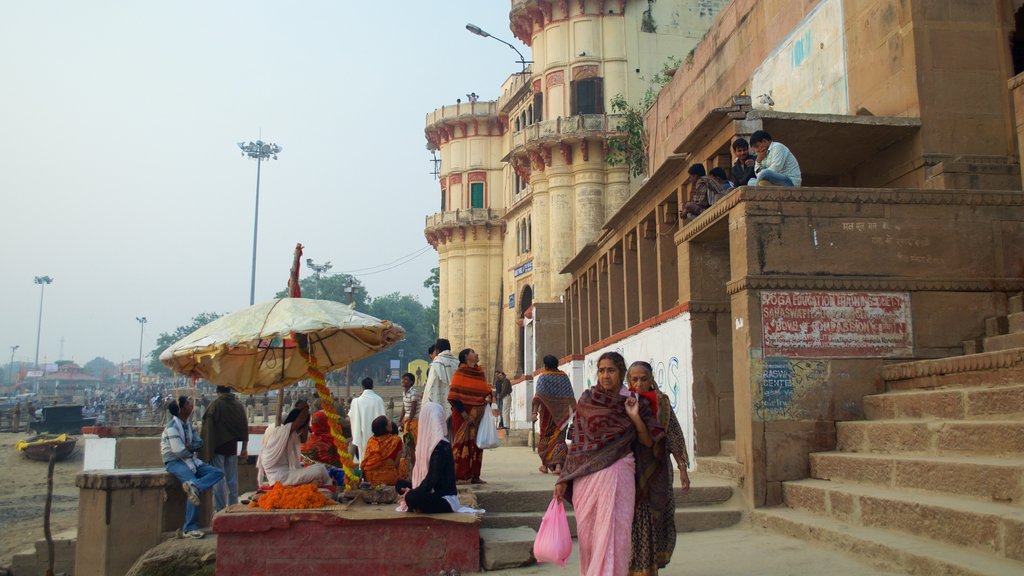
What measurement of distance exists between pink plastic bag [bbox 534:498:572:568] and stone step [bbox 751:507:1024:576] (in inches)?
82.1

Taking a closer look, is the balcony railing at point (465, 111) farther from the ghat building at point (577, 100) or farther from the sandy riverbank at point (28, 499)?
the sandy riverbank at point (28, 499)

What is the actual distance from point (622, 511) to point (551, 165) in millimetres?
25441

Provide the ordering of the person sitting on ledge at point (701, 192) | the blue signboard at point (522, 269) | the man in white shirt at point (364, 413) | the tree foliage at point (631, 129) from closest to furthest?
the person sitting on ledge at point (701, 192) < the man in white shirt at point (364, 413) < the tree foliage at point (631, 129) < the blue signboard at point (522, 269)

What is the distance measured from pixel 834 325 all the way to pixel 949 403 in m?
1.34

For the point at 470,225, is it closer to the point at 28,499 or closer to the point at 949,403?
the point at 28,499

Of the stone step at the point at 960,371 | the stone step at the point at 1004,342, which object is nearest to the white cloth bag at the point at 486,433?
the stone step at the point at 960,371

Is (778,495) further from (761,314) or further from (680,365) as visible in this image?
(680,365)

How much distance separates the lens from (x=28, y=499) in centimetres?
2319

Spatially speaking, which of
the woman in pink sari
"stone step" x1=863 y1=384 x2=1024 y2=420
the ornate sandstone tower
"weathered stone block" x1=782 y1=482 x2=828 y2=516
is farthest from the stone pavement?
the ornate sandstone tower

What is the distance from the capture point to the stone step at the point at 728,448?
29.7ft

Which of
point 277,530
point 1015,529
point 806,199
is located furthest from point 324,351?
point 1015,529

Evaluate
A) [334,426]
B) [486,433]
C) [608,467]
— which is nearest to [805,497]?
[608,467]

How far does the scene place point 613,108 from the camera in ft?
94.0

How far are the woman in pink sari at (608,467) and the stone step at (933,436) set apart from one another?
245 cm
